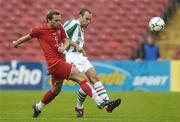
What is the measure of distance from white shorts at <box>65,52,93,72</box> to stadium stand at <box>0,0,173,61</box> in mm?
13821

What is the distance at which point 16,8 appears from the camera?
28.7m

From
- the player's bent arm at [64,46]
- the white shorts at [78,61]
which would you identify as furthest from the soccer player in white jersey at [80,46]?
the player's bent arm at [64,46]

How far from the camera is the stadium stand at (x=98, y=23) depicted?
2716cm

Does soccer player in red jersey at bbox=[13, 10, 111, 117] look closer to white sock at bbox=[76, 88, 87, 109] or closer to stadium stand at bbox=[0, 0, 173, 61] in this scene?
white sock at bbox=[76, 88, 87, 109]

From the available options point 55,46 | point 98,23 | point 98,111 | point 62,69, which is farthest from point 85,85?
point 98,23

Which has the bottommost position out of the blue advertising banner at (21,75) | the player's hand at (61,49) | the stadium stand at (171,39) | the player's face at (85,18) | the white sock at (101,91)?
the blue advertising banner at (21,75)

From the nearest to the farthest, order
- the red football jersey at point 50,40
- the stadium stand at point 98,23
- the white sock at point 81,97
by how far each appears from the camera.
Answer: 1. the red football jersey at point 50,40
2. the white sock at point 81,97
3. the stadium stand at point 98,23

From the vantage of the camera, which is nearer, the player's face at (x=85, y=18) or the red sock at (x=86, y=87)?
the red sock at (x=86, y=87)

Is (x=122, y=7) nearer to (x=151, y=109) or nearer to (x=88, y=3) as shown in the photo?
(x=88, y=3)

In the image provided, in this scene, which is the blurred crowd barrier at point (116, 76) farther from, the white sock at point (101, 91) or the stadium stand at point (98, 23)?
the white sock at point (101, 91)

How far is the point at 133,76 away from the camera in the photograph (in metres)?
22.6

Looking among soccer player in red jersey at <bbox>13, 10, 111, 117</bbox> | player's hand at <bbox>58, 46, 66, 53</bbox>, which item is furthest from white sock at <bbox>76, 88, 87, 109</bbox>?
player's hand at <bbox>58, 46, 66, 53</bbox>

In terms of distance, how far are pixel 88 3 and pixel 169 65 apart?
7828 mm

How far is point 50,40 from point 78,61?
3.53ft
